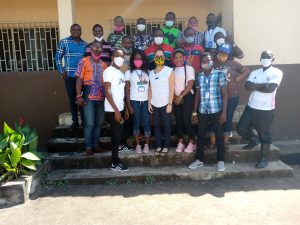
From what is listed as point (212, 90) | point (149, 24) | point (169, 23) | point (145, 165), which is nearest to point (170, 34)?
point (169, 23)

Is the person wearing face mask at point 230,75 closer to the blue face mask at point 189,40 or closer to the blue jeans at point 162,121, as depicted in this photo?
the blue face mask at point 189,40

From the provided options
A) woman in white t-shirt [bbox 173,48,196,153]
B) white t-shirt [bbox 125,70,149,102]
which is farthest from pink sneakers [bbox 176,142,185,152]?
white t-shirt [bbox 125,70,149,102]

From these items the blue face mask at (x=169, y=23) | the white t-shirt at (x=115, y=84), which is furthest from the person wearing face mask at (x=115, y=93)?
the blue face mask at (x=169, y=23)

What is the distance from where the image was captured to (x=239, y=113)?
612cm

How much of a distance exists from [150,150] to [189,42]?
1.76 m

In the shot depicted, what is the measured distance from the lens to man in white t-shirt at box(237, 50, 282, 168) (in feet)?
15.8

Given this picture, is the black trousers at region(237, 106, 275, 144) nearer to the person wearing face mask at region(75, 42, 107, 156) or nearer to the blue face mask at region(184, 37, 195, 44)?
the blue face mask at region(184, 37, 195, 44)

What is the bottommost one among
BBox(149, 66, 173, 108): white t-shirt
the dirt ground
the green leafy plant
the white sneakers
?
the dirt ground

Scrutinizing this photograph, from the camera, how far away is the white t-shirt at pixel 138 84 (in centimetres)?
493

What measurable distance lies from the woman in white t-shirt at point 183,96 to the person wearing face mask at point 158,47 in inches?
9.1

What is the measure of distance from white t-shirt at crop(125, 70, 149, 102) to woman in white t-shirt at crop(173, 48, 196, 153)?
0.44 metres

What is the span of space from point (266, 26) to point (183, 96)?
2437mm

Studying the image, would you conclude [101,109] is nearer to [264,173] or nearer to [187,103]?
[187,103]

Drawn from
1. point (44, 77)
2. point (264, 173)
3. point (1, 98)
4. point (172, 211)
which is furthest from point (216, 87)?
point (1, 98)
